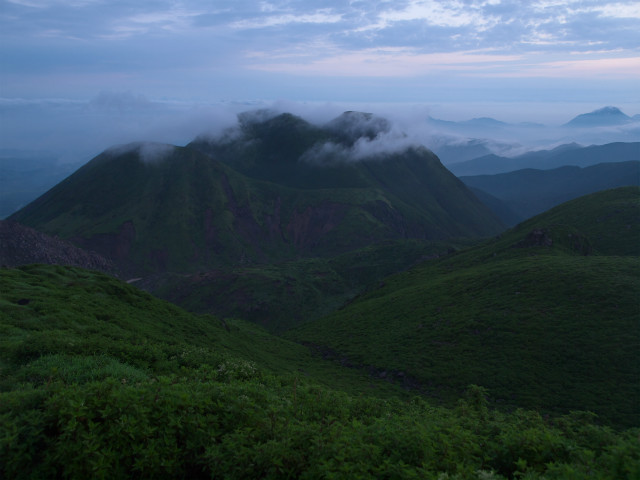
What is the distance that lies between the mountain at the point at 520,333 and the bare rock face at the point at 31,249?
60.7m

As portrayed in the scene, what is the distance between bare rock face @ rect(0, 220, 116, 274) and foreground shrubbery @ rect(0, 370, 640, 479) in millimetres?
83259

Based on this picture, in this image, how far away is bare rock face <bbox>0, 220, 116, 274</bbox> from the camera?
76062mm

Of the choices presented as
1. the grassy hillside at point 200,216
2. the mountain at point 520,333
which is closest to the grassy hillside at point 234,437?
the mountain at point 520,333

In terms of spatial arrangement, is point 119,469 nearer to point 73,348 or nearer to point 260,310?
point 73,348

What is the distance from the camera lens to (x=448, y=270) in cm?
6562

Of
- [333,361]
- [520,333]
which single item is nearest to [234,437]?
[333,361]

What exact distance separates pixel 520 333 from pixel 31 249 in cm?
8934

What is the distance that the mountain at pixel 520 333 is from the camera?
28.2m

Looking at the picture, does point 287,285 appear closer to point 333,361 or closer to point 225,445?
point 333,361

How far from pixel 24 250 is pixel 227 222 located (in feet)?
202

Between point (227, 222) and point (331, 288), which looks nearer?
point (331, 288)

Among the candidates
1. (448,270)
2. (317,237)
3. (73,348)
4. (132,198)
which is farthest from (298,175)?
(73,348)

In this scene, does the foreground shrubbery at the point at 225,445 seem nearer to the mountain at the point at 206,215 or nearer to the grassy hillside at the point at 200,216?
the grassy hillside at the point at 200,216

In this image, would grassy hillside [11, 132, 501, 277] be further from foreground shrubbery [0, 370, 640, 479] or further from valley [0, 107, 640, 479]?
foreground shrubbery [0, 370, 640, 479]
